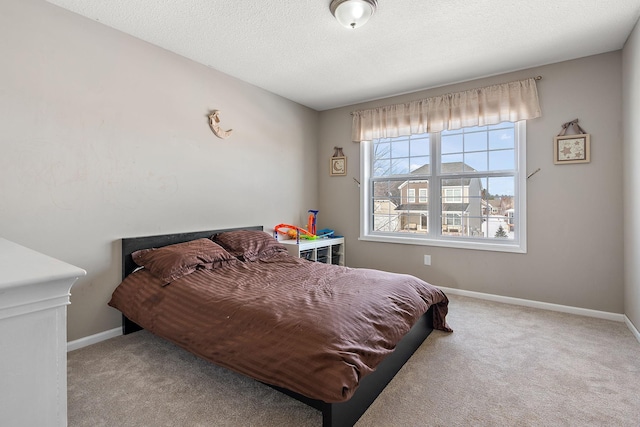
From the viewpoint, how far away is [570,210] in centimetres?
304

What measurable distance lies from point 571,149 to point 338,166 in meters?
2.59

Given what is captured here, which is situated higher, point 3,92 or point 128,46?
point 128,46

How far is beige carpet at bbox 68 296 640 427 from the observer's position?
160 centimetres

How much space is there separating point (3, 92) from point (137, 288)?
1.51m

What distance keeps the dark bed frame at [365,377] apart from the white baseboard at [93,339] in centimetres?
6

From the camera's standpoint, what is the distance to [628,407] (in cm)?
167

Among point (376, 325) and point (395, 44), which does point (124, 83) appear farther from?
point (376, 325)

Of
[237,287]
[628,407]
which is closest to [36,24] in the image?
[237,287]

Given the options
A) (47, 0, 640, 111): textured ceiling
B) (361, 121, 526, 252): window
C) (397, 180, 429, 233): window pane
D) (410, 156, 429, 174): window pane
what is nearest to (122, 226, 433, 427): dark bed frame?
(361, 121, 526, 252): window

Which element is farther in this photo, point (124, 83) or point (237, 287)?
point (124, 83)

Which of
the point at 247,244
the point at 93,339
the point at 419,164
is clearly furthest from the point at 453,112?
the point at 93,339

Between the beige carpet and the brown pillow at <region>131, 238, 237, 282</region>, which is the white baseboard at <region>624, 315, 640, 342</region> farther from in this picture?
the brown pillow at <region>131, 238, 237, 282</region>

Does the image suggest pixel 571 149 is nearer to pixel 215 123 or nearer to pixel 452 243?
pixel 452 243

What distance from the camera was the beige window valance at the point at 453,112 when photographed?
10.5 ft
